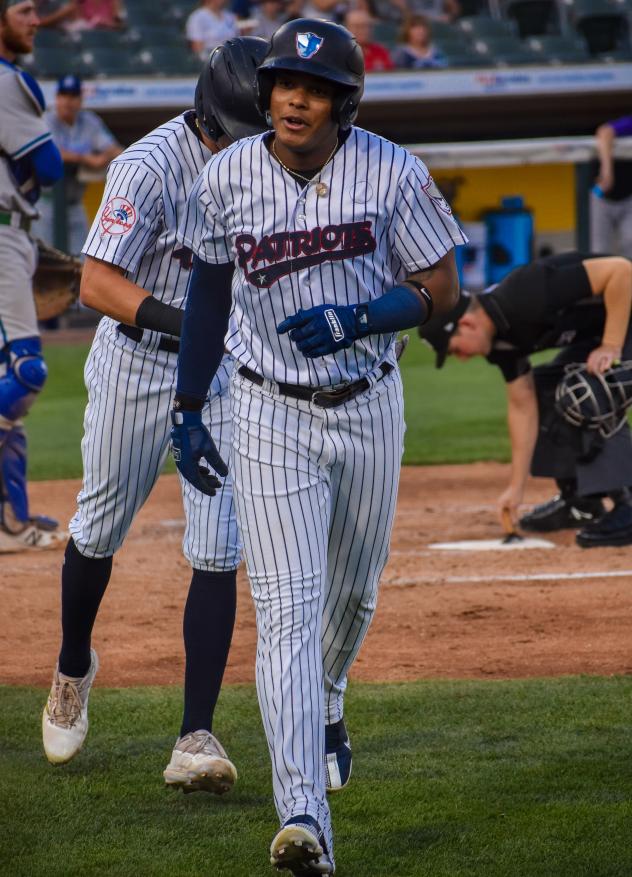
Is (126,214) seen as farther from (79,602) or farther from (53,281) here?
(53,281)

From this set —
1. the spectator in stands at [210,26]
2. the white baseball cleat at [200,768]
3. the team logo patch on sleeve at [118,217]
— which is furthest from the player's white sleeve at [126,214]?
the spectator in stands at [210,26]

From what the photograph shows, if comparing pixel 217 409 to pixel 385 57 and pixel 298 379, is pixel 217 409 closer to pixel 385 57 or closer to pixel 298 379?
pixel 298 379

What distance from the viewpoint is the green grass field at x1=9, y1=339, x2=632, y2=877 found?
3133mm

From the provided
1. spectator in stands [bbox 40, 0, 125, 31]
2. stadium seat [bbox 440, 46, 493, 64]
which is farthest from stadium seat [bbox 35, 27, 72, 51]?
stadium seat [bbox 440, 46, 493, 64]

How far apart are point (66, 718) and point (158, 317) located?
1.13 meters

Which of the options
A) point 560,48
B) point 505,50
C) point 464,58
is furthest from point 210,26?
point 560,48

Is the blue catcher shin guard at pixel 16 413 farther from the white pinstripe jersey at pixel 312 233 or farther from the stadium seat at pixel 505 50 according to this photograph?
the stadium seat at pixel 505 50

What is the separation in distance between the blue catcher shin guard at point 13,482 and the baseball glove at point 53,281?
71 centimetres

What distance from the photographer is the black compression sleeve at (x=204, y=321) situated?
3182 millimetres

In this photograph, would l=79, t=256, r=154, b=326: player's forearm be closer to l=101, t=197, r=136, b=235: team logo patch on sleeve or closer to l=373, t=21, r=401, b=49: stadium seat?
l=101, t=197, r=136, b=235: team logo patch on sleeve

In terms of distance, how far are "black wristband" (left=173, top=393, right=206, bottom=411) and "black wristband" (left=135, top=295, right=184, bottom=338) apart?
39 cm

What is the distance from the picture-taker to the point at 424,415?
1074 cm

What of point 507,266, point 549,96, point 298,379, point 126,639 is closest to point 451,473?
point 126,639

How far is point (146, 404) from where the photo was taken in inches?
153
